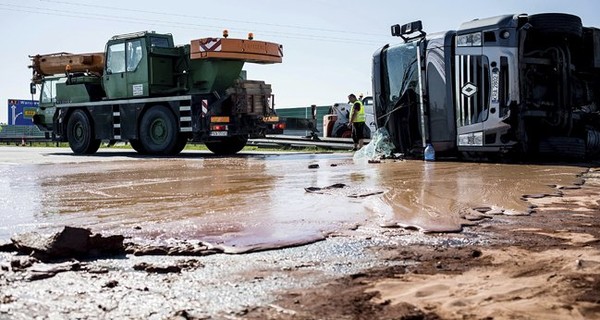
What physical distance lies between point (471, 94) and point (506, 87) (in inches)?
21.9

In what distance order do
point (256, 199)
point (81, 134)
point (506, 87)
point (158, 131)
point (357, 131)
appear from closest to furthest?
point (256, 199) < point (506, 87) < point (158, 131) < point (357, 131) < point (81, 134)

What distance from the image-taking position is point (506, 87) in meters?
9.26

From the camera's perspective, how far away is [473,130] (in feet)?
31.7

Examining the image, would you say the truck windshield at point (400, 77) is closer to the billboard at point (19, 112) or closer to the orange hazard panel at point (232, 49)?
the orange hazard panel at point (232, 49)

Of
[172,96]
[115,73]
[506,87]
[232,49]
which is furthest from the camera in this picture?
[115,73]

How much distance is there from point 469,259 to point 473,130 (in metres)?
7.02

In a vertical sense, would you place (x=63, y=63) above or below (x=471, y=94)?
above

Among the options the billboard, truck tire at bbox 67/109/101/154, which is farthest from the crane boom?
the billboard

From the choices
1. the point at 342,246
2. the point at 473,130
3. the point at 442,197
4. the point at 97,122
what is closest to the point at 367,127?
the point at 97,122

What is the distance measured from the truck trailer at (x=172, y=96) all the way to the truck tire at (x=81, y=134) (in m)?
0.03

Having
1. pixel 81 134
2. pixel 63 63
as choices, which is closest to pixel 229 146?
pixel 81 134

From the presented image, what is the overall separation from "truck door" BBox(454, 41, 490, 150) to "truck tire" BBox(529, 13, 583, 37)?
0.89 meters

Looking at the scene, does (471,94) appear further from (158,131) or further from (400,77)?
(158,131)

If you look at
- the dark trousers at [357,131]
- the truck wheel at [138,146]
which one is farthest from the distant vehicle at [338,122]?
the truck wheel at [138,146]
